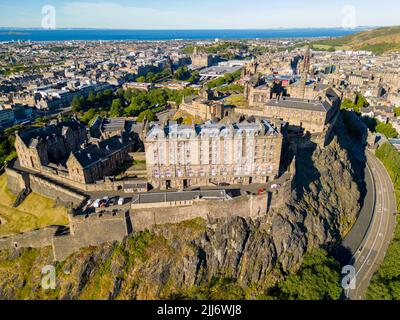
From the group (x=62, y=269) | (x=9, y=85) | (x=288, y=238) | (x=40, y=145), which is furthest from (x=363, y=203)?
(x=9, y=85)

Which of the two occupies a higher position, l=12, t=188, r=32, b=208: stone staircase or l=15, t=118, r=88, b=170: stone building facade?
l=15, t=118, r=88, b=170: stone building facade

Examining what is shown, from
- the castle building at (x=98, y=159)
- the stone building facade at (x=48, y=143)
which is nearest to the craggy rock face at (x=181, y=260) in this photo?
the castle building at (x=98, y=159)

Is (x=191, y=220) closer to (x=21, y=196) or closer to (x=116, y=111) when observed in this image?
(x=21, y=196)

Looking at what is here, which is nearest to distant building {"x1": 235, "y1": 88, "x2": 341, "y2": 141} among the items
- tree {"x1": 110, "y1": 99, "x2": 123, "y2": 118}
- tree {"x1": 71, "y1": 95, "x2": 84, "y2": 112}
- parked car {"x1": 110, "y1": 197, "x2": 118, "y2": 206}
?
parked car {"x1": 110, "y1": 197, "x2": 118, "y2": 206}

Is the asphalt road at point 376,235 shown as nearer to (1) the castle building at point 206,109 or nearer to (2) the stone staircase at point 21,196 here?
(1) the castle building at point 206,109

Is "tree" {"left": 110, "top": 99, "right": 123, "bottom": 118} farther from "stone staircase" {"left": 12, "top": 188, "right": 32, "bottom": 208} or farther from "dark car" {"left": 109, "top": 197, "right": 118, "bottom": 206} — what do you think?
"dark car" {"left": 109, "top": 197, "right": 118, "bottom": 206}

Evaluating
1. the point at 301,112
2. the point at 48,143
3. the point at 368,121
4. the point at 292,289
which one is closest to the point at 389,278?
the point at 292,289
